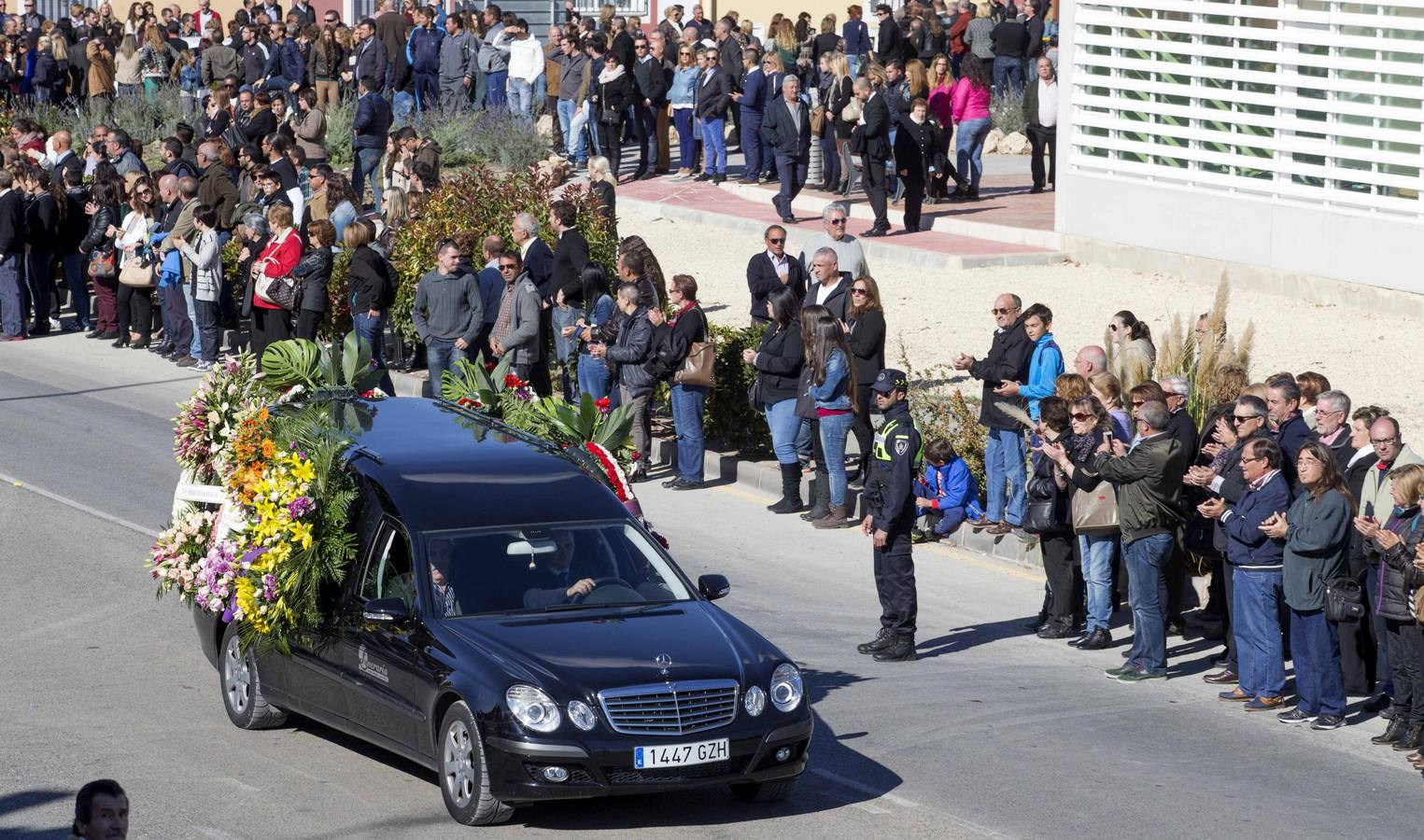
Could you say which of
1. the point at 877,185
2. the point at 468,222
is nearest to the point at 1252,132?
the point at 877,185

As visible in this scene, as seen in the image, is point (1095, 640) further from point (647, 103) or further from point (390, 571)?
point (647, 103)

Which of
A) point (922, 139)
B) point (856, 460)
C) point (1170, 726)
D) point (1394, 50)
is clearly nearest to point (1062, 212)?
point (922, 139)

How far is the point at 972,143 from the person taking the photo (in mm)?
28109

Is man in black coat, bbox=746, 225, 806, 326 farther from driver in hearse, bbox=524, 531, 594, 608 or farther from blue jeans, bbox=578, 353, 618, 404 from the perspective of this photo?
driver in hearse, bbox=524, 531, 594, 608

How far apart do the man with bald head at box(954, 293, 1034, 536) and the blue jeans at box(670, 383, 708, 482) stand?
2.63 meters

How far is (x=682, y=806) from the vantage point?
998 centimetres

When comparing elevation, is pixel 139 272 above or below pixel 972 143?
below

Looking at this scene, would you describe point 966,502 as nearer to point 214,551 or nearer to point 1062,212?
point 214,551

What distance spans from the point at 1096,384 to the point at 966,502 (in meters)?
1.58

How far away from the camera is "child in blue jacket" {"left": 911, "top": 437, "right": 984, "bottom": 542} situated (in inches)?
568

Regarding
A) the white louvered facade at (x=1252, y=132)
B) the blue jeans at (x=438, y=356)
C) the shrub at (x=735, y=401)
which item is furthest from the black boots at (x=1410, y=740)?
the white louvered facade at (x=1252, y=132)

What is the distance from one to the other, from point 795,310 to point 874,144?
888 cm

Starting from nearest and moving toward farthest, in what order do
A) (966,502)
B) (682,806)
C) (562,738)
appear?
(562,738)
(682,806)
(966,502)

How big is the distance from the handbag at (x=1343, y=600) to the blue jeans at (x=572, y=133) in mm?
21506
